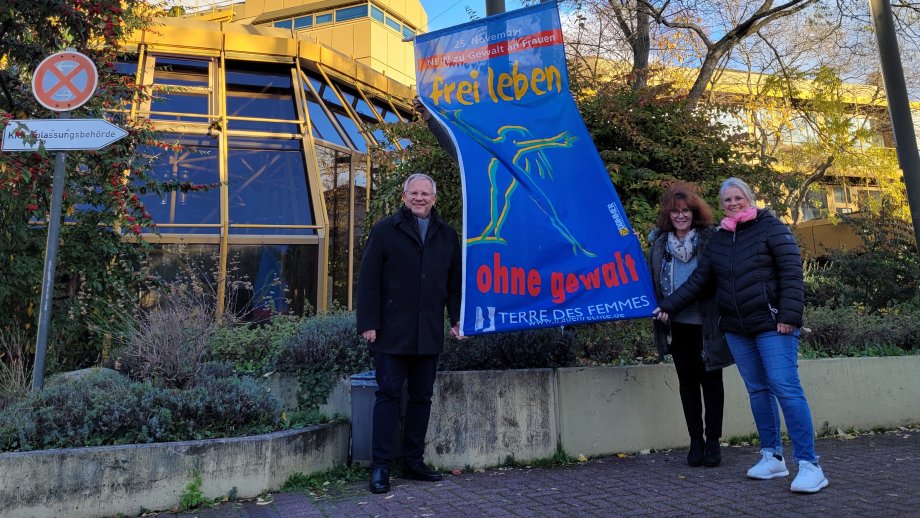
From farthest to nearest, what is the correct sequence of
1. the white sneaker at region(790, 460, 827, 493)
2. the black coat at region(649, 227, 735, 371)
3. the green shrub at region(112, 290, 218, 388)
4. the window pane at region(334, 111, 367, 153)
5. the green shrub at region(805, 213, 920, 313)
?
the window pane at region(334, 111, 367, 153) < the green shrub at region(805, 213, 920, 313) < the green shrub at region(112, 290, 218, 388) < the black coat at region(649, 227, 735, 371) < the white sneaker at region(790, 460, 827, 493)

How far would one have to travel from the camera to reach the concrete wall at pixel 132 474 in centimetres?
369

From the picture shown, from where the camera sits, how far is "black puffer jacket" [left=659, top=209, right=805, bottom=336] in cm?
401

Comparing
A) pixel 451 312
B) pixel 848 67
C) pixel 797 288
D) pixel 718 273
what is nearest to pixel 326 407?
pixel 451 312

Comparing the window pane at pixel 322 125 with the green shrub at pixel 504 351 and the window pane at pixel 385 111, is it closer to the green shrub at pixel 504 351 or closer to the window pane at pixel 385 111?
the window pane at pixel 385 111

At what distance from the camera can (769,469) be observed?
422 centimetres

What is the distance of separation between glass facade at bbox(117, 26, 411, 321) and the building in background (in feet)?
0.06

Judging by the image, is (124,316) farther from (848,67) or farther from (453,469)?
(848,67)

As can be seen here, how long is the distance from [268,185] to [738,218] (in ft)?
30.8

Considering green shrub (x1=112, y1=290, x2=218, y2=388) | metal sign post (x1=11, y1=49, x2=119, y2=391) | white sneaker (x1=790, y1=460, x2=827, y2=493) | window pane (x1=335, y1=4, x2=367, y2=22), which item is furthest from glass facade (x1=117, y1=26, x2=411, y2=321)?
white sneaker (x1=790, y1=460, x2=827, y2=493)

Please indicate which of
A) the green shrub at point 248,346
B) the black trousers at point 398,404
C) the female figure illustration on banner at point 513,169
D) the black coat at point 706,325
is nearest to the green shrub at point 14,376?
the green shrub at point 248,346

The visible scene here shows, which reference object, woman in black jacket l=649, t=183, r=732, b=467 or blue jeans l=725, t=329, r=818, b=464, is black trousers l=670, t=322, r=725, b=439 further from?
blue jeans l=725, t=329, r=818, b=464

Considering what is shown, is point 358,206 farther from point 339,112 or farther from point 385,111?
point 385,111

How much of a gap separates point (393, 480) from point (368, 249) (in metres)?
1.54

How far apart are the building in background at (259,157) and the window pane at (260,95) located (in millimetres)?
22
